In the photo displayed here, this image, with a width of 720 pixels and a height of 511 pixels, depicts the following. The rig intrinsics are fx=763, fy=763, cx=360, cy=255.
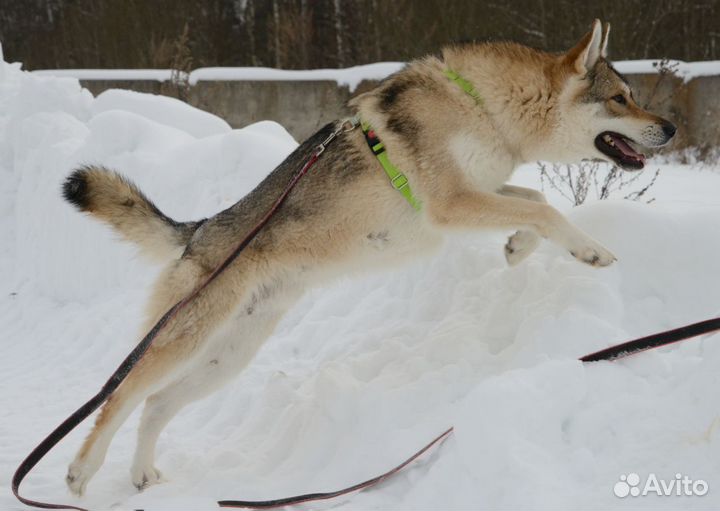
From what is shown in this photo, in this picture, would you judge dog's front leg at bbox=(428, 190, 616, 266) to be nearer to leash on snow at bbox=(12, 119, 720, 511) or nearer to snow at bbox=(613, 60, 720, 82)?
leash on snow at bbox=(12, 119, 720, 511)

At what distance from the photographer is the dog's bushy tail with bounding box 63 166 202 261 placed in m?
3.70

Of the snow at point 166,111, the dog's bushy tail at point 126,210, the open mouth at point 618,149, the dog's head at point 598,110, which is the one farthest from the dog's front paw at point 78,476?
the snow at point 166,111

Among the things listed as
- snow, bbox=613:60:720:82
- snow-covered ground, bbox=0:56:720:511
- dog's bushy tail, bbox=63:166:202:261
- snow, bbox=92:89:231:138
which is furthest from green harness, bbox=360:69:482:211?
snow, bbox=613:60:720:82

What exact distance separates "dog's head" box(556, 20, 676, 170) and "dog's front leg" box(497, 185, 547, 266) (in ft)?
1.18

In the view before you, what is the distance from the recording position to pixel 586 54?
355 centimetres

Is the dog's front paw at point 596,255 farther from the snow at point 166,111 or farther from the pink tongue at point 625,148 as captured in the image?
the snow at point 166,111

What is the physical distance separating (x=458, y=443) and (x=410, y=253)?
50.7 inches

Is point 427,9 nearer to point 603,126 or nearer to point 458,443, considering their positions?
point 603,126

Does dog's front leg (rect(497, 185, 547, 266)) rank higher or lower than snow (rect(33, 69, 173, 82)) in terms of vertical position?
higher

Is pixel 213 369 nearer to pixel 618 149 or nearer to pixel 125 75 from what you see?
pixel 618 149

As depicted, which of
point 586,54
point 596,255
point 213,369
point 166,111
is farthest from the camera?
point 166,111

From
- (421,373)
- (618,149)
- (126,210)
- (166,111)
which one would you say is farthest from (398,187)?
(166,111)

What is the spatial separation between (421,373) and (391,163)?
3.41ft

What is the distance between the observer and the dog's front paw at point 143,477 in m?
3.55
